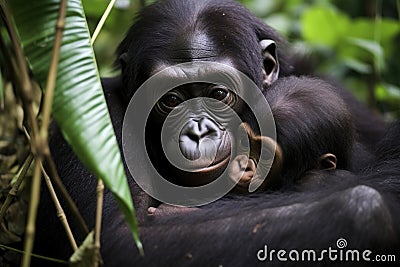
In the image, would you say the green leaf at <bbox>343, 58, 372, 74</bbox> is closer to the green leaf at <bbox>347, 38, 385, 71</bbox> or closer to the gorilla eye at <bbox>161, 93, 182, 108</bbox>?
the green leaf at <bbox>347, 38, 385, 71</bbox>

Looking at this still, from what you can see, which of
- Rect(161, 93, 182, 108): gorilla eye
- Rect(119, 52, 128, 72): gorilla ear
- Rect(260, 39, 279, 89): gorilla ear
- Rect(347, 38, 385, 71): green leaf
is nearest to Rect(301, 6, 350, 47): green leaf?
Rect(347, 38, 385, 71): green leaf

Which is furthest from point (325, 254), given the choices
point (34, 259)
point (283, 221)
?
point (34, 259)

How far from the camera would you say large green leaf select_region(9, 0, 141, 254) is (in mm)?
1806

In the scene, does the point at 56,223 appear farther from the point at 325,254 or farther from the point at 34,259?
the point at 325,254

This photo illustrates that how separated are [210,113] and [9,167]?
1093 millimetres

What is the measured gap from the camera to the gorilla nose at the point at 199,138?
265 cm

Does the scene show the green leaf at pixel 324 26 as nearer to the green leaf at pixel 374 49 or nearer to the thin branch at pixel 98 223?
the green leaf at pixel 374 49

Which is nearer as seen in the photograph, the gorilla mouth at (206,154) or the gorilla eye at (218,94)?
the gorilla mouth at (206,154)

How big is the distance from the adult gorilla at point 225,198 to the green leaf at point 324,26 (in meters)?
1.59

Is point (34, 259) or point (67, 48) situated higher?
point (67, 48)

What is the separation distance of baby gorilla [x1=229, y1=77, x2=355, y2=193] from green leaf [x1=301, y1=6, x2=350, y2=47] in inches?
84.0

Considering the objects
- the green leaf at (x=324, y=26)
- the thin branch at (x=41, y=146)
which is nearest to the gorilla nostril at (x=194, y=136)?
the thin branch at (x=41, y=146)

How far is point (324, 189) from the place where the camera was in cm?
237

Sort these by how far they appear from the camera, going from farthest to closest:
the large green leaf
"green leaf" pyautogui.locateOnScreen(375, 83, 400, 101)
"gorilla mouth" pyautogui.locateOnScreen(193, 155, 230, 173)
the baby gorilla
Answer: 1. "green leaf" pyautogui.locateOnScreen(375, 83, 400, 101)
2. the baby gorilla
3. "gorilla mouth" pyautogui.locateOnScreen(193, 155, 230, 173)
4. the large green leaf
